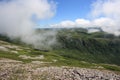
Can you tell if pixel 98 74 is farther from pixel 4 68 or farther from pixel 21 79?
pixel 4 68

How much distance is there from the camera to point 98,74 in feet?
195

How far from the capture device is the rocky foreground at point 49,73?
5388 cm

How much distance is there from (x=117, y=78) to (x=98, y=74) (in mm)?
5675

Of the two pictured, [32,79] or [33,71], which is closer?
[32,79]

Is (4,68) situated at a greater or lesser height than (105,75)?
greater

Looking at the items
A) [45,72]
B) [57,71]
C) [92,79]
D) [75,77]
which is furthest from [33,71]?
[92,79]

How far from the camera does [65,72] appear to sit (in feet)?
187

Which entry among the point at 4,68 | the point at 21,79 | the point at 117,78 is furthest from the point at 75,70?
the point at 4,68

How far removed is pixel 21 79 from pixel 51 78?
8076 mm

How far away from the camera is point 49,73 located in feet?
184

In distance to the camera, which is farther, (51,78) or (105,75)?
(105,75)

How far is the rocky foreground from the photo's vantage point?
53875mm

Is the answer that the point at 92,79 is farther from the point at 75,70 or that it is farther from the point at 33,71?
the point at 33,71

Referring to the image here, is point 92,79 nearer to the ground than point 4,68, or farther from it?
nearer to the ground
